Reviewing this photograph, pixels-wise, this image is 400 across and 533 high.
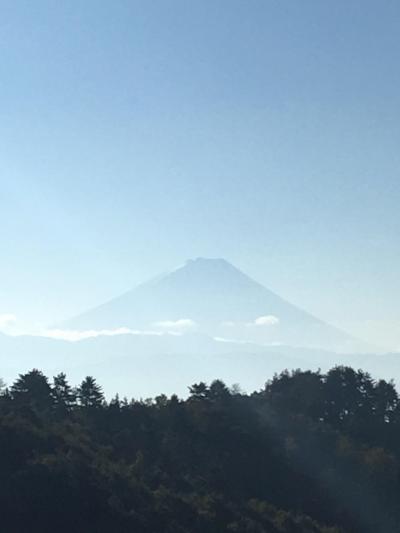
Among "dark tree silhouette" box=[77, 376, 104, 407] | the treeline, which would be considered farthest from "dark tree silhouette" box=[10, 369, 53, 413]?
"dark tree silhouette" box=[77, 376, 104, 407]

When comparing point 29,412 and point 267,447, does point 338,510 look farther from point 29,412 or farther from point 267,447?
point 29,412

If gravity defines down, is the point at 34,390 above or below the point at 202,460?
above

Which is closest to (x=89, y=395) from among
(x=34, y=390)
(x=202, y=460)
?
(x=34, y=390)

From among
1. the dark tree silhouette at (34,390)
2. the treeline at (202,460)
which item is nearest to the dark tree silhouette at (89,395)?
the treeline at (202,460)

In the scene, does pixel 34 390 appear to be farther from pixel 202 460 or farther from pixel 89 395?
pixel 202 460

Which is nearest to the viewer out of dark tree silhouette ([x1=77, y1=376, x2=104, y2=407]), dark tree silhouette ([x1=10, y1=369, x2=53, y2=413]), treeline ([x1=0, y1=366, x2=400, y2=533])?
treeline ([x1=0, y1=366, x2=400, y2=533])

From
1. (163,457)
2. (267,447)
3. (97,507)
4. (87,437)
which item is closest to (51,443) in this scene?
(87,437)

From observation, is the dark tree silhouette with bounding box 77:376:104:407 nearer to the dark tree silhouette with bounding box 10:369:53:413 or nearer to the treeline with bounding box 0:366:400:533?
the treeline with bounding box 0:366:400:533

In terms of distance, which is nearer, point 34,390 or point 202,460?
point 202,460

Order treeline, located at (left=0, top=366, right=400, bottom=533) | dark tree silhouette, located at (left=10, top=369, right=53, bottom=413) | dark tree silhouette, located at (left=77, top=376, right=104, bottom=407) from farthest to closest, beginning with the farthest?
1. dark tree silhouette, located at (left=77, top=376, right=104, bottom=407)
2. dark tree silhouette, located at (left=10, top=369, right=53, bottom=413)
3. treeline, located at (left=0, top=366, right=400, bottom=533)
